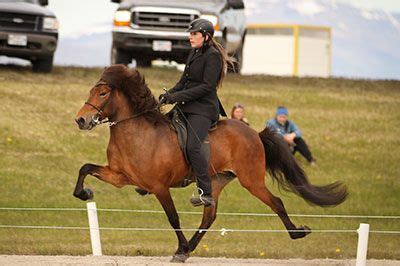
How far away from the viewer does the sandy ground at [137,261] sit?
13.7m

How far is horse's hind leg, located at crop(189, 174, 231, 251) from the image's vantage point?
47.1 feet

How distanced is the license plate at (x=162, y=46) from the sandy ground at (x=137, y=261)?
11273mm

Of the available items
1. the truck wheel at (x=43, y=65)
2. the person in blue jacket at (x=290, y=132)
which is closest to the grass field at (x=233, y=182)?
the truck wheel at (x=43, y=65)

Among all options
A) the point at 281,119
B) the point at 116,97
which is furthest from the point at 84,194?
the point at 281,119

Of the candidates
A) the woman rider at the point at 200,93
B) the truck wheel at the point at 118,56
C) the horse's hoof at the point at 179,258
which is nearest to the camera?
the woman rider at the point at 200,93

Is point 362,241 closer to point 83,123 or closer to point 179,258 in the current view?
point 179,258

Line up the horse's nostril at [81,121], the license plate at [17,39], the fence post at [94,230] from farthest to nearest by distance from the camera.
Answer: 1. the license plate at [17,39]
2. the fence post at [94,230]
3. the horse's nostril at [81,121]

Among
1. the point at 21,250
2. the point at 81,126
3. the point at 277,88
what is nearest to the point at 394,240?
the point at 21,250

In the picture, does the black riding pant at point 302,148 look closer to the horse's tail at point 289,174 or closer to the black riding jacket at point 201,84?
the horse's tail at point 289,174

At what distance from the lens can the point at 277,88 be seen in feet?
92.4

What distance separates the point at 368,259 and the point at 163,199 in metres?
3.57

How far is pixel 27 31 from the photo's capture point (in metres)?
25.3

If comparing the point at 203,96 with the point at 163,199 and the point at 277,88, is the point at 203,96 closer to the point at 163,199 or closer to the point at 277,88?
the point at 163,199

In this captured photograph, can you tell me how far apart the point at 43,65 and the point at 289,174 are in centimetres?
1269
